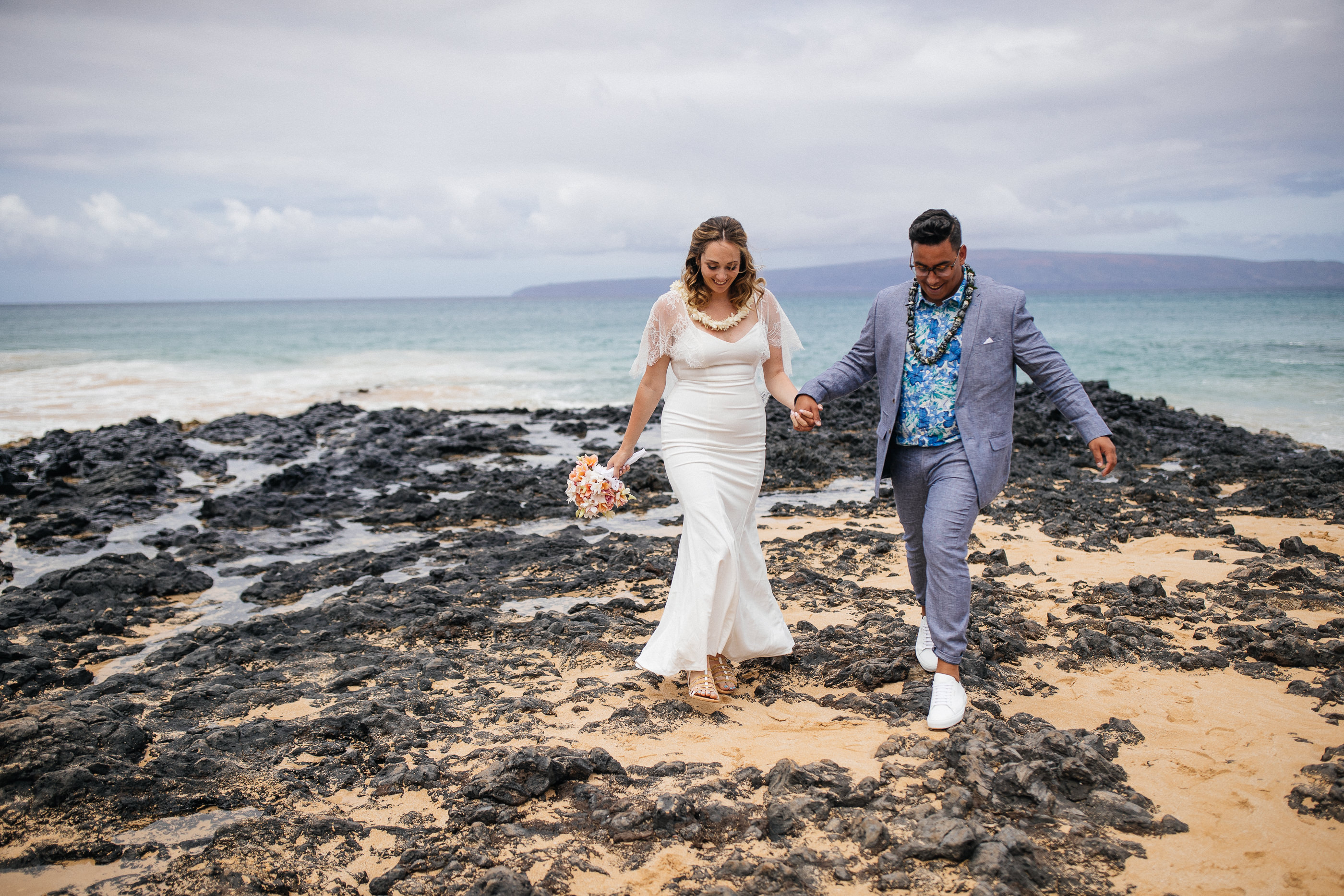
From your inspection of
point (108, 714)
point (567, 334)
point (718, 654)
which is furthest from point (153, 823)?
point (567, 334)

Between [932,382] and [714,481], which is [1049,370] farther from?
[714,481]

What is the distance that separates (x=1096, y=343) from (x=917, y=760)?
4392cm

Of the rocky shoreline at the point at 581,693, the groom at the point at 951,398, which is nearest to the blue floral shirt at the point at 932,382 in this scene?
the groom at the point at 951,398

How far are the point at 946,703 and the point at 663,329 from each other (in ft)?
7.85

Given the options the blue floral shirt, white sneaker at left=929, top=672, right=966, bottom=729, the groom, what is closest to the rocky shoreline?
white sneaker at left=929, top=672, right=966, bottom=729

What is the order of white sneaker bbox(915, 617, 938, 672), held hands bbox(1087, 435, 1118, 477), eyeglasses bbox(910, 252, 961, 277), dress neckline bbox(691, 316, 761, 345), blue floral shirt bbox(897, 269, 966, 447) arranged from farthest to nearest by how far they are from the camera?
white sneaker bbox(915, 617, 938, 672)
dress neckline bbox(691, 316, 761, 345)
blue floral shirt bbox(897, 269, 966, 447)
eyeglasses bbox(910, 252, 961, 277)
held hands bbox(1087, 435, 1118, 477)

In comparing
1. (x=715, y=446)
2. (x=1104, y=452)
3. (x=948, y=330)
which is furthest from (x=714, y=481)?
(x=1104, y=452)

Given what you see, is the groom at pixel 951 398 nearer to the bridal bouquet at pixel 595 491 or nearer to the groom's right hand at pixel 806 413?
the groom's right hand at pixel 806 413

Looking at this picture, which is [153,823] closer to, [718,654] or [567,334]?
[718,654]

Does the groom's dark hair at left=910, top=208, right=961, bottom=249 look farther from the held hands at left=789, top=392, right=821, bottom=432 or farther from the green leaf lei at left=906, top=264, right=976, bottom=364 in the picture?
the held hands at left=789, top=392, right=821, bottom=432

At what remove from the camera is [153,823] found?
3578 mm

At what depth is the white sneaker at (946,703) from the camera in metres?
4.12

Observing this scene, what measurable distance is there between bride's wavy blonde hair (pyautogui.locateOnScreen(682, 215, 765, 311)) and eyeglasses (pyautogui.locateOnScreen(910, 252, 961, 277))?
94cm

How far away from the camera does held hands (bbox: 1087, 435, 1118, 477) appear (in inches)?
152
